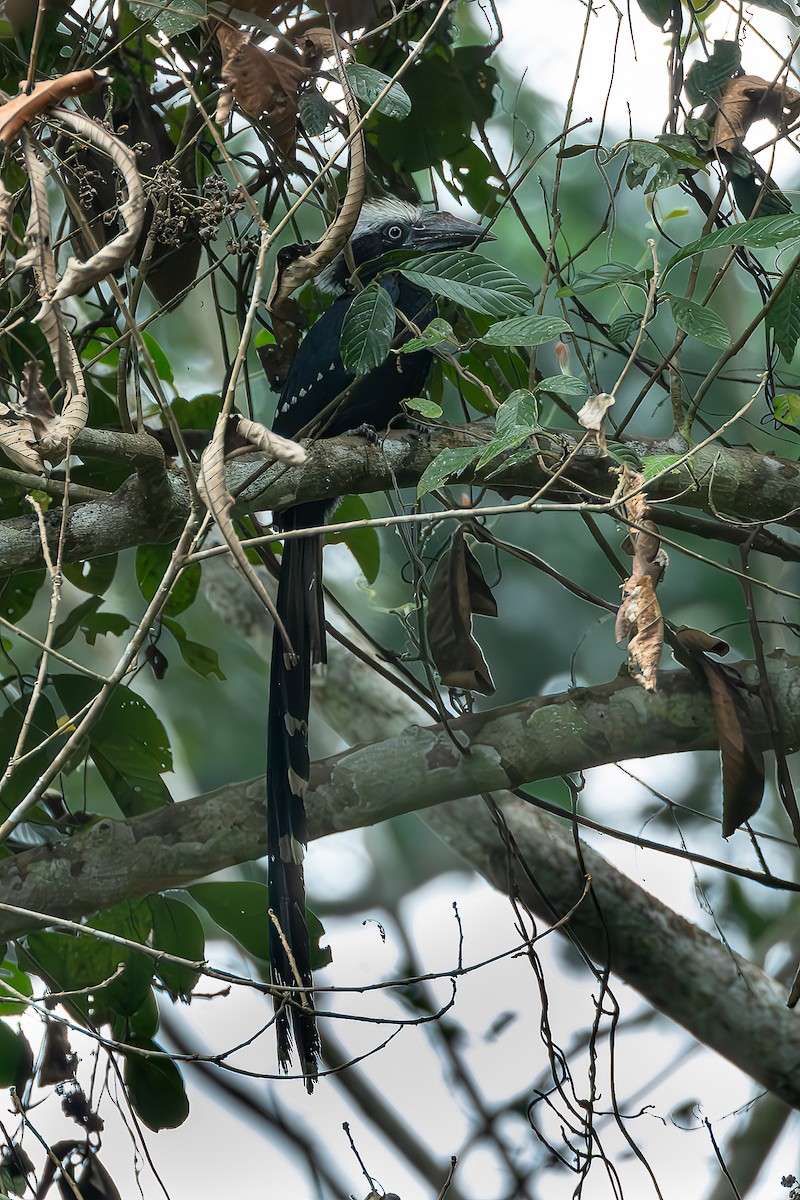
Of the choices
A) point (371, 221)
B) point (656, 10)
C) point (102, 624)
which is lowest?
point (102, 624)

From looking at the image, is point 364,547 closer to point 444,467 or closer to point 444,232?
point 444,232

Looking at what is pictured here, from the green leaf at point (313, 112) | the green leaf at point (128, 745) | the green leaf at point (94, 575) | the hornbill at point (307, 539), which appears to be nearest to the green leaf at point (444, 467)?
the hornbill at point (307, 539)

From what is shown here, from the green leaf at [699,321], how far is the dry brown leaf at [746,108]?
407 mm

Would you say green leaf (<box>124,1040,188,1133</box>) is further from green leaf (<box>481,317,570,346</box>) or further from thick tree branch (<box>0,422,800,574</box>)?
green leaf (<box>481,317,570,346</box>)

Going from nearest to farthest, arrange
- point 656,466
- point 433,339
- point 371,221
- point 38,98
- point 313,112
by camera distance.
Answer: point 38,98, point 656,466, point 433,339, point 313,112, point 371,221

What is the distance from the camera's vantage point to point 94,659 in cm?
376

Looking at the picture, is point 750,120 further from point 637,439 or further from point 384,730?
point 384,730

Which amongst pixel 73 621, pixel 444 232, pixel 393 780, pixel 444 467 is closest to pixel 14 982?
pixel 73 621

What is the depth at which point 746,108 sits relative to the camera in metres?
1.52

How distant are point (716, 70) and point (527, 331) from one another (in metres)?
0.66

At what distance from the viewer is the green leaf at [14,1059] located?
1591mm

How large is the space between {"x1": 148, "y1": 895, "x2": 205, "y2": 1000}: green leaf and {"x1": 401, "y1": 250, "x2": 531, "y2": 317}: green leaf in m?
1.05

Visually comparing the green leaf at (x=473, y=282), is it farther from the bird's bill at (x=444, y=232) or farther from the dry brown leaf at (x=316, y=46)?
Answer: the bird's bill at (x=444, y=232)

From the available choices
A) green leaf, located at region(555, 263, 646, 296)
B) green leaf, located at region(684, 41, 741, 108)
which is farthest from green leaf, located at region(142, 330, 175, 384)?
green leaf, located at region(684, 41, 741, 108)
